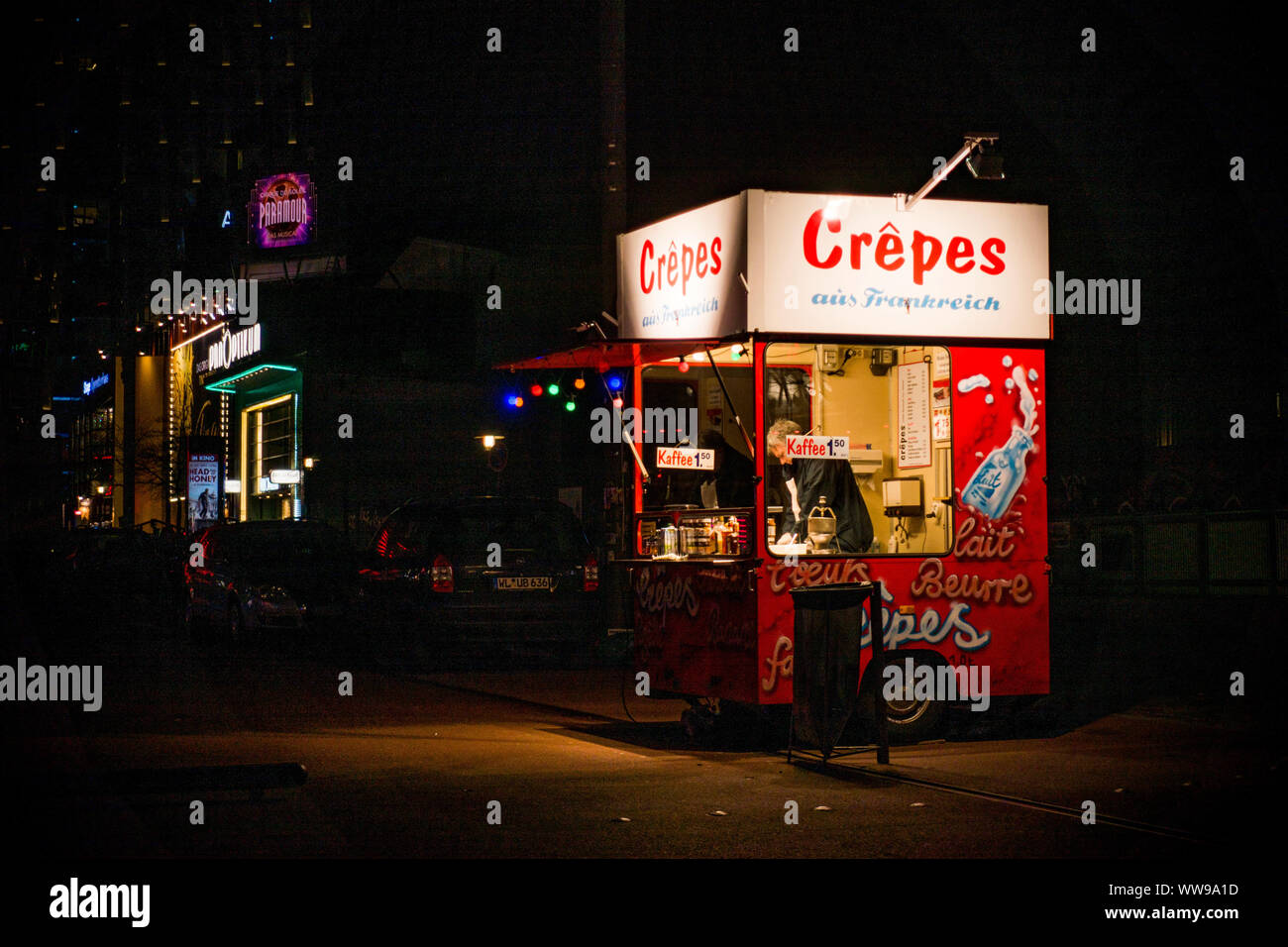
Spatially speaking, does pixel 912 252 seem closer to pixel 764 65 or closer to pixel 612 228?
pixel 612 228

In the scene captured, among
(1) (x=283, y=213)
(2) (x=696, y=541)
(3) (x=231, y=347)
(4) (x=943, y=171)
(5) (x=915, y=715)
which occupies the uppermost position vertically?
(1) (x=283, y=213)

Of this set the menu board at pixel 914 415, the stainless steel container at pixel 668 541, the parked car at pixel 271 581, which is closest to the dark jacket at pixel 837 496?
the menu board at pixel 914 415

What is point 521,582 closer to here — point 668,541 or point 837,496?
point 668,541

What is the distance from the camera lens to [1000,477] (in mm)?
11211

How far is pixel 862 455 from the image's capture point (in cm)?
1203

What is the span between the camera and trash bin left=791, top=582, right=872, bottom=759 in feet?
32.6

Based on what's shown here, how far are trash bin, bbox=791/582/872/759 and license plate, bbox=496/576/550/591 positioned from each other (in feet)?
23.6

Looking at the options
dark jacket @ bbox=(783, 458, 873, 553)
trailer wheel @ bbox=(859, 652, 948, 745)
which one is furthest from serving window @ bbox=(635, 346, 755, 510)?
trailer wheel @ bbox=(859, 652, 948, 745)

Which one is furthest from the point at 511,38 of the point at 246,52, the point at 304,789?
the point at 246,52

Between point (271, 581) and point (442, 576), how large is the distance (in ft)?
12.3

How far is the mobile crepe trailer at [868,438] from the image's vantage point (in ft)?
34.7

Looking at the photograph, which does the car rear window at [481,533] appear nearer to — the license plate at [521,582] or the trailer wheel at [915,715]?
the license plate at [521,582]

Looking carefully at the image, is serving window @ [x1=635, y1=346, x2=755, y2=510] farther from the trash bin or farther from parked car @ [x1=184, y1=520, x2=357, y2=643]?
parked car @ [x1=184, y1=520, x2=357, y2=643]

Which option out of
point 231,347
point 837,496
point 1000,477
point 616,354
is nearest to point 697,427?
point 616,354
